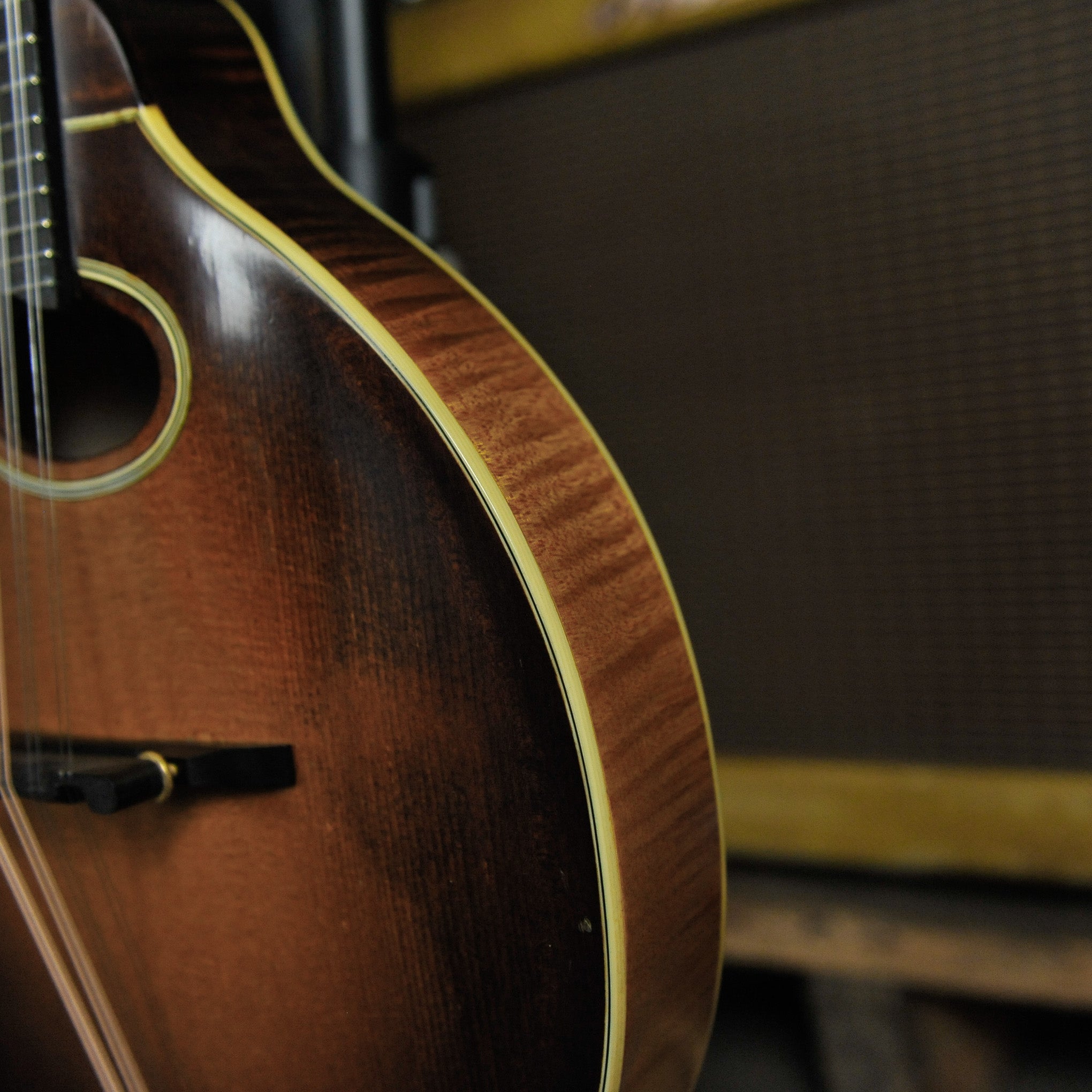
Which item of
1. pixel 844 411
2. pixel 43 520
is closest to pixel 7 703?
pixel 43 520

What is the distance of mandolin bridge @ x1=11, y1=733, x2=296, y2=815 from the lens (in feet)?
1.46

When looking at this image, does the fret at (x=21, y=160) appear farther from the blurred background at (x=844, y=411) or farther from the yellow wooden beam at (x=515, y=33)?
the yellow wooden beam at (x=515, y=33)

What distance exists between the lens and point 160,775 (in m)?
0.46

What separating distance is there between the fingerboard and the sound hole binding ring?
0.07 ft

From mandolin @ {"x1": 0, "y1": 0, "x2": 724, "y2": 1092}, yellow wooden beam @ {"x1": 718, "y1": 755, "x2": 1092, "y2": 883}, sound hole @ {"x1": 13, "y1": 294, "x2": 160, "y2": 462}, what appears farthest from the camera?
yellow wooden beam @ {"x1": 718, "y1": 755, "x2": 1092, "y2": 883}

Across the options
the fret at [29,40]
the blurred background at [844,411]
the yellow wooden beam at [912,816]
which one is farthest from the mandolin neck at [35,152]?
the yellow wooden beam at [912,816]

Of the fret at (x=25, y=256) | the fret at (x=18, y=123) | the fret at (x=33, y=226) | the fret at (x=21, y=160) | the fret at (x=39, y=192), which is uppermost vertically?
the fret at (x=18, y=123)

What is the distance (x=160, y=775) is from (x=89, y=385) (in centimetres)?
25

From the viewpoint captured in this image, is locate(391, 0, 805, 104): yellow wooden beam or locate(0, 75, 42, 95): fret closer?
locate(0, 75, 42, 95): fret

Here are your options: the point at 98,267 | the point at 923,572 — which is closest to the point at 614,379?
the point at 923,572

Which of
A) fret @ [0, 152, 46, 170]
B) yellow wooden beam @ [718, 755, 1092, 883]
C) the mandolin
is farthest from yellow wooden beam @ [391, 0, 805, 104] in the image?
yellow wooden beam @ [718, 755, 1092, 883]

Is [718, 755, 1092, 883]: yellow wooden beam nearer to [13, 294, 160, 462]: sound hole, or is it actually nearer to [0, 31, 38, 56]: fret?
[13, 294, 160, 462]: sound hole

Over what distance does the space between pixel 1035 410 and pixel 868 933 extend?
39 centimetres

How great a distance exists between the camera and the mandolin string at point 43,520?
18.9 inches
